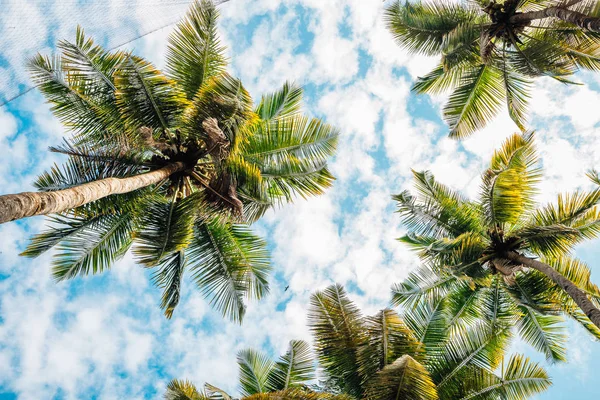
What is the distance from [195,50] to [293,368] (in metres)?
6.71

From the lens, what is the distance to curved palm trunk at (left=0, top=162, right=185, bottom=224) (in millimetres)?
4302

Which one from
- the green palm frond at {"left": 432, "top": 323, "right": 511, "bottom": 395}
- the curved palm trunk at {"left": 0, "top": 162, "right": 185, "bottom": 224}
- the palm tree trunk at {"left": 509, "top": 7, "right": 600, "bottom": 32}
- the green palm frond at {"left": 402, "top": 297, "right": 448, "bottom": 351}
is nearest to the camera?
the curved palm trunk at {"left": 0, "top": 162, "right": 185, "bottom": 224}

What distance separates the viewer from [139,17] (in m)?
7.66

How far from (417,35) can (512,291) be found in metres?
7.64

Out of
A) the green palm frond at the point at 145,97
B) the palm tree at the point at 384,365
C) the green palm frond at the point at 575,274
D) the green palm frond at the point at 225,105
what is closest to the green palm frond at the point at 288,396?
the palm tree at the point at 384,365

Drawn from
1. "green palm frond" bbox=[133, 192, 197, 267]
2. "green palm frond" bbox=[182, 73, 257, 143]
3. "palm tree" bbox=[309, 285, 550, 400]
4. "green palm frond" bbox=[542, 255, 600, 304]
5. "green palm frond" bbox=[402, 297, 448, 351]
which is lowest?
"palm tree" bbox=[309, 285, 550, 400]

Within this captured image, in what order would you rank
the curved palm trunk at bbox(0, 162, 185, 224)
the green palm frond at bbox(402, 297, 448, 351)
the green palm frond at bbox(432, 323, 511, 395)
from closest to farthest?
the curved palm trunk at bbox(0, 162, 185, 224), the green palm frond at bbox(432, 323, 511, 395), the green palm frond at bbox(402, 297, 448, 351)

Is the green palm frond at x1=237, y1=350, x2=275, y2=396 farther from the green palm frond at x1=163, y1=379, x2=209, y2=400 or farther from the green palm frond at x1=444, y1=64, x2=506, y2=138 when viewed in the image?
the green palm frond at x1=444, y1=64, x2=506, y2=138

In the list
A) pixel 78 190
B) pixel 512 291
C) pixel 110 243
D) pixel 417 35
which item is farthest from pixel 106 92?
pixel 512 291

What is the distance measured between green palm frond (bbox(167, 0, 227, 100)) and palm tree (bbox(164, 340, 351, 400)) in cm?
575

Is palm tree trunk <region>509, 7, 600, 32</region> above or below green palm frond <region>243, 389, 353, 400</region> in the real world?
above

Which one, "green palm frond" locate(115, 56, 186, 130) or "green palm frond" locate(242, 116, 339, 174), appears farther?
"green palm frond" locate(242, 116, 339, 174)

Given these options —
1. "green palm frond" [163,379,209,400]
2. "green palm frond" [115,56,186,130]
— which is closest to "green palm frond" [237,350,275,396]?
"green palm frond" [163,379,209,400]

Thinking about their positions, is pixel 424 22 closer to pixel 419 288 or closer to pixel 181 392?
pixel 419 288
